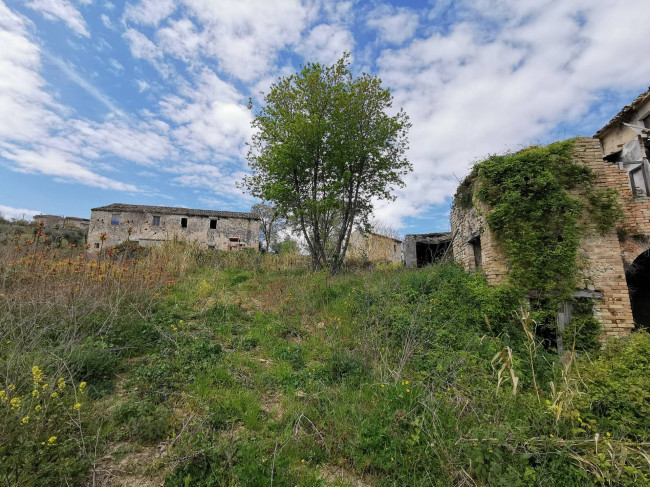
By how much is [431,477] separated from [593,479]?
1582 millimetres

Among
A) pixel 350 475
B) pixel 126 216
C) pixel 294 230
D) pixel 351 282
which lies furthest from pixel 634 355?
pixel 126 216

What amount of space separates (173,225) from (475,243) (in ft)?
90.1

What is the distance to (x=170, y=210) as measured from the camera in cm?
2888

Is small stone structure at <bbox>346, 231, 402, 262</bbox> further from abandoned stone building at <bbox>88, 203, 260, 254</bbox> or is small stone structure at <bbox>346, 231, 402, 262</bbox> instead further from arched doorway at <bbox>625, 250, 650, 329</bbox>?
abandoned stone building at <bbox>88, 203, 260, 254</bbox>

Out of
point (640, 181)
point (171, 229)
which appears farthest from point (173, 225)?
point (640, 181)

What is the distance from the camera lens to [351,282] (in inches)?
381

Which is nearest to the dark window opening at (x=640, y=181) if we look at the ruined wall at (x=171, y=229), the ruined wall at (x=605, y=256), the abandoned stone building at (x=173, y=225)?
the ruined wall at (x=605, y=256)

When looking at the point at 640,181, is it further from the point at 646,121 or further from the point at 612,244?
the point at 646,121

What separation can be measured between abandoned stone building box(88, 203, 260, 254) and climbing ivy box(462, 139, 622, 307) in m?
22.8

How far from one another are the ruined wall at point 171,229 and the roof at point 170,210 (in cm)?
31

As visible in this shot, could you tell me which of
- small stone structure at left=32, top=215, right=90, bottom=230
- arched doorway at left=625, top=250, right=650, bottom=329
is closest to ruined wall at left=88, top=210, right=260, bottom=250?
small stone structure at left=32, top=215, right=90, bottom=230

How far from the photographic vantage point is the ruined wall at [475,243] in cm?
741

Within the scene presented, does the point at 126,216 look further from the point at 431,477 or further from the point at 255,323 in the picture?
the point at 431,477

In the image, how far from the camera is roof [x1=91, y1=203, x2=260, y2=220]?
28.1 m
